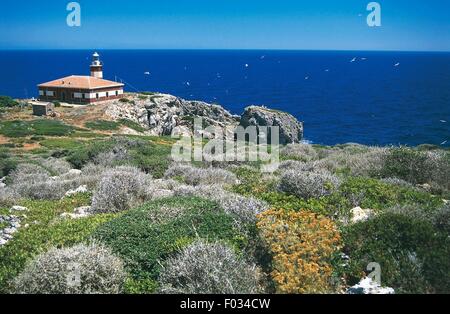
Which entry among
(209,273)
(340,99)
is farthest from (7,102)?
(340,99)

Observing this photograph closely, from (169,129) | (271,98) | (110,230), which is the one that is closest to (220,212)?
(110,230)

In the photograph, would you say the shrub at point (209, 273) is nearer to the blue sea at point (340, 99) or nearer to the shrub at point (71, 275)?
the shrub at point (71, 275)

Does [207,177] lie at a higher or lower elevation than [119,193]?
lower

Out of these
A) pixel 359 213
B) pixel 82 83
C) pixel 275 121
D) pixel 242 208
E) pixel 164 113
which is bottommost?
pixel 275 121

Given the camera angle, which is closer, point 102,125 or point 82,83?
point 102,125

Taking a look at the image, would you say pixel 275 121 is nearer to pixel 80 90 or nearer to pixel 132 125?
pixel 132 125
